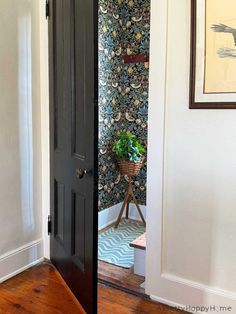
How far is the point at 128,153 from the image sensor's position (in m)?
3.55

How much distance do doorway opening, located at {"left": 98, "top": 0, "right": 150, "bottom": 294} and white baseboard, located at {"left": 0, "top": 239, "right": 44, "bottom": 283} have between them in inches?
29.4

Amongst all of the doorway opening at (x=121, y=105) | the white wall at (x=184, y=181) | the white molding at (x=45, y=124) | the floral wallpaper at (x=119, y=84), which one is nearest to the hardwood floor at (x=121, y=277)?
the white wall at (x=184, y=181)

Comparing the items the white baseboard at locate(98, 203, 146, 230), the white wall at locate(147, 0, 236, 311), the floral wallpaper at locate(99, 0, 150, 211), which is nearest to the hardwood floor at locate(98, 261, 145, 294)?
the white wall at locate(147, 0, 236, 311)

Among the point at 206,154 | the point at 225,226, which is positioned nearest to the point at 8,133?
the point at 206,154

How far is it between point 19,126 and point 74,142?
1.94 feet

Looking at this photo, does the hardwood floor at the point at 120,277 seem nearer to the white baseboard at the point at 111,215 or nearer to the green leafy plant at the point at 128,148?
the white baseboard at the point at 111,215

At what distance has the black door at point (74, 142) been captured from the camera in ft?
6.29

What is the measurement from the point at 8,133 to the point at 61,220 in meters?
0.74

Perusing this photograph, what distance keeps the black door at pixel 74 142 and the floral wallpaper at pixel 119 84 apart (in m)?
1.08

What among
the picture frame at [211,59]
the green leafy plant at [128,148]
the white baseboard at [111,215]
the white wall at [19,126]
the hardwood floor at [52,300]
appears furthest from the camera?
the white baseboard at [111,215]

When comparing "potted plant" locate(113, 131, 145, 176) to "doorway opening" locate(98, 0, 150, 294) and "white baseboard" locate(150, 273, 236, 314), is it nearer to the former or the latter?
"doorway opening" locate(98, 0, 150, 294)

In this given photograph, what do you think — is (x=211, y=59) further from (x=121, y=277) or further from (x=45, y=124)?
(x=121, y=277)

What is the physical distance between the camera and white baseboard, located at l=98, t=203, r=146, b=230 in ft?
12.0

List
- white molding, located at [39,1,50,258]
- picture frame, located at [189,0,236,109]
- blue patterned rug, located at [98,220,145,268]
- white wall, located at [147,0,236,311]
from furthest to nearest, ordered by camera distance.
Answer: blue patterned rug, located at [98,220,145,268], white molding, located at [39,1,50,258], white wall, located at [147,0,236,311], picture frame, located at [189,0,236,109]
